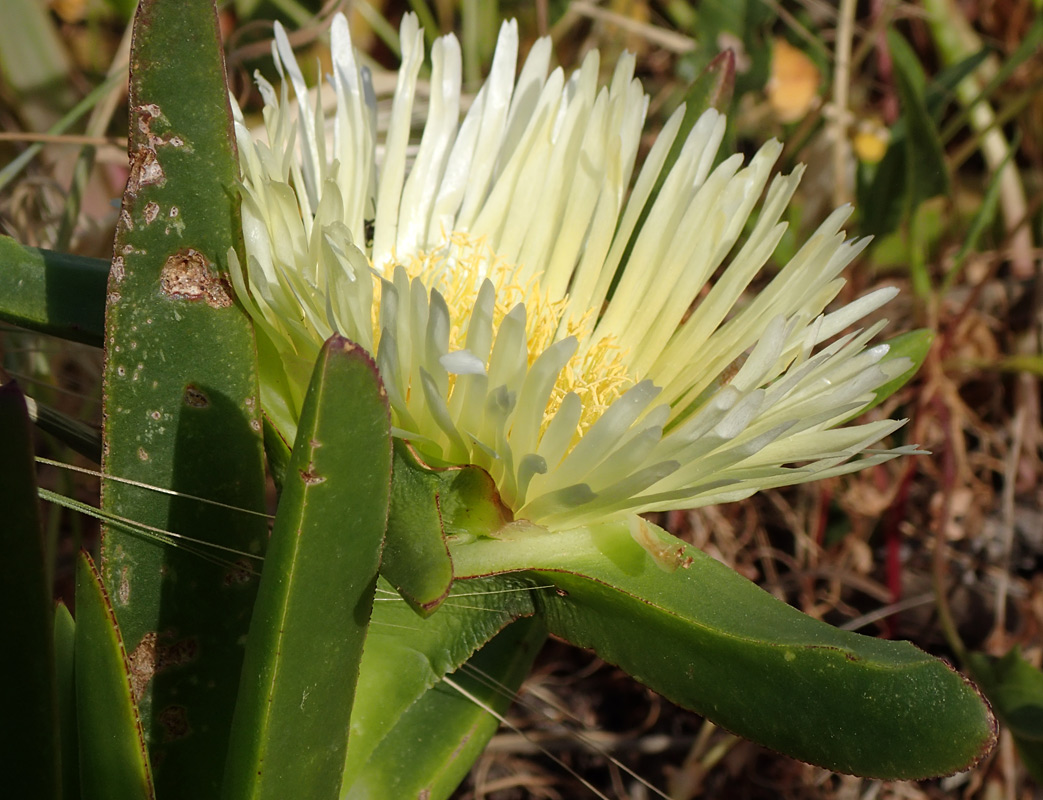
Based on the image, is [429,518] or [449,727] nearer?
[429,518]

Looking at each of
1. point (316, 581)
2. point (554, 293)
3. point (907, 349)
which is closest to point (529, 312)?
point (554, 293)

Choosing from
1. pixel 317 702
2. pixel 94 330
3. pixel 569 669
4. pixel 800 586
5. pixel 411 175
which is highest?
pixel 411 175

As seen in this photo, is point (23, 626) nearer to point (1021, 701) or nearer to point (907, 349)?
point (907, 349)

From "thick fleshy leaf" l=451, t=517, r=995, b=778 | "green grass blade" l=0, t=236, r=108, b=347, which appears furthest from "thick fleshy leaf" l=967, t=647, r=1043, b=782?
"green grass blade" l=0, t=236, r=108, b=347

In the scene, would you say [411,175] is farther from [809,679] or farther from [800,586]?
[800,586]

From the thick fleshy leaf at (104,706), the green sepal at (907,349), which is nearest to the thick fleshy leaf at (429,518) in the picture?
the thick fleshy leaf at (104,706)

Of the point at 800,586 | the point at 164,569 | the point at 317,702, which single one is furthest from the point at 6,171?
the point at 800,586

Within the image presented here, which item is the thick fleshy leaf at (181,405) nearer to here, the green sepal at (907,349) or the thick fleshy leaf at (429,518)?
the thick fleshy leaf at (429,518)
